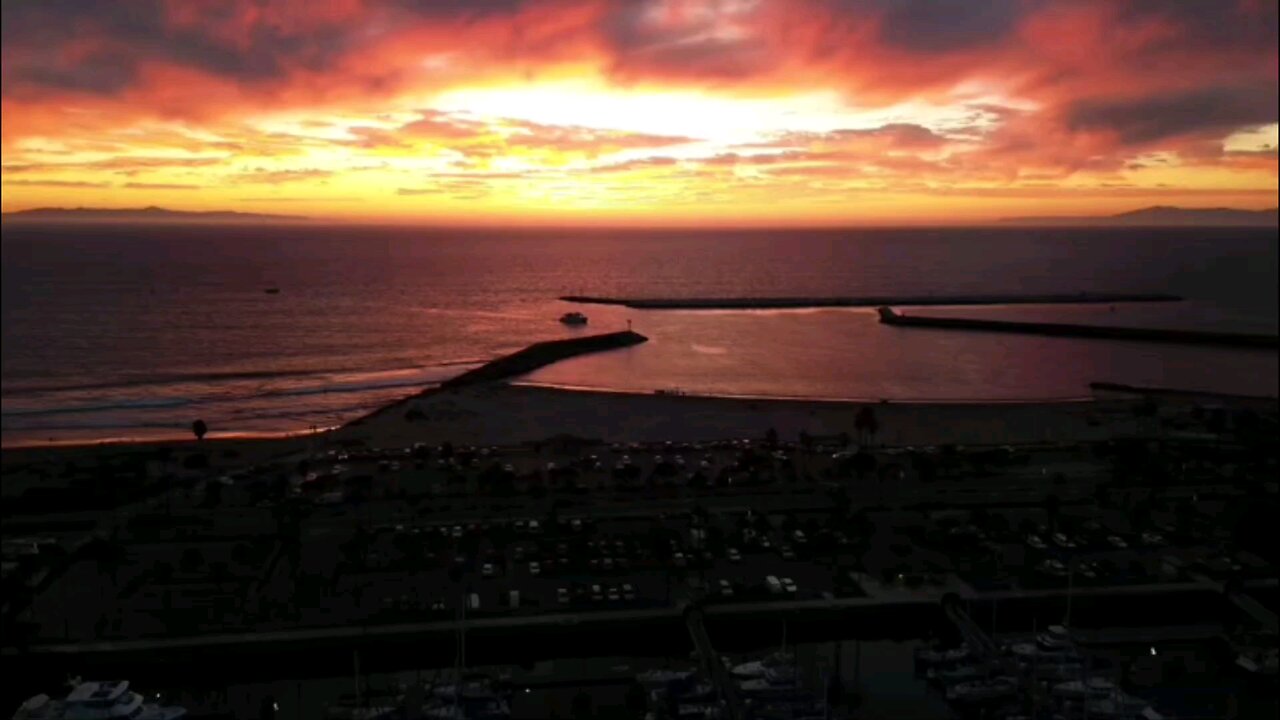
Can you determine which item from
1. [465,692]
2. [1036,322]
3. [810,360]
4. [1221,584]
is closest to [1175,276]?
[1036,322]

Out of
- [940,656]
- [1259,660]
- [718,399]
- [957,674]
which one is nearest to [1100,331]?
[718,399]

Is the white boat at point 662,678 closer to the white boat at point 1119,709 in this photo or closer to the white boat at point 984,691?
the white boat at point 984,691

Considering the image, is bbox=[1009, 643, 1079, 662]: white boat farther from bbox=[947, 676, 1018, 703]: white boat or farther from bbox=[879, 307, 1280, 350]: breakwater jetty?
bbox=[879, 307, 1280, 350]: breakwater jetty

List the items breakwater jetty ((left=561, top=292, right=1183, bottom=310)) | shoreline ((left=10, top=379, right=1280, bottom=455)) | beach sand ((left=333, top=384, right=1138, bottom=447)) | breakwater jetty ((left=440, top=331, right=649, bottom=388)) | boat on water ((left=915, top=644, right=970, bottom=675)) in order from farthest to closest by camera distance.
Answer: breakwater jetty ((left=561, top=292, right=1183, bottom=310)) < breakwater jetty ((left=440, top=331, right=649, bottom=388)) < shoreline ((left=10, top=379, right=1280, bottom=455)) < beach sand ((left=333, top=384, right=1138, bottom=447)) < boat on water ((left=915, top=644, right=970, bottom=675))

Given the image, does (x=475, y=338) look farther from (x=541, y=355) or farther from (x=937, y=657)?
(x=937, y=657)

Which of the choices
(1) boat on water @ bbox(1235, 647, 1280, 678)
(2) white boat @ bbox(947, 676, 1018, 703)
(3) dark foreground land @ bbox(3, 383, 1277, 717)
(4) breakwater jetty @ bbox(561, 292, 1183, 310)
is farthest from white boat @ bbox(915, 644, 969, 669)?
(4) breakwater jetty @ bbox(561, 292, 1183, 310)

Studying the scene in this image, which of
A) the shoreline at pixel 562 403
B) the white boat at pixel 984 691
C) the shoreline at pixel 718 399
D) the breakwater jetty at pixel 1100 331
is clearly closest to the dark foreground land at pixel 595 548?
the shoreline at pixel 562 403
